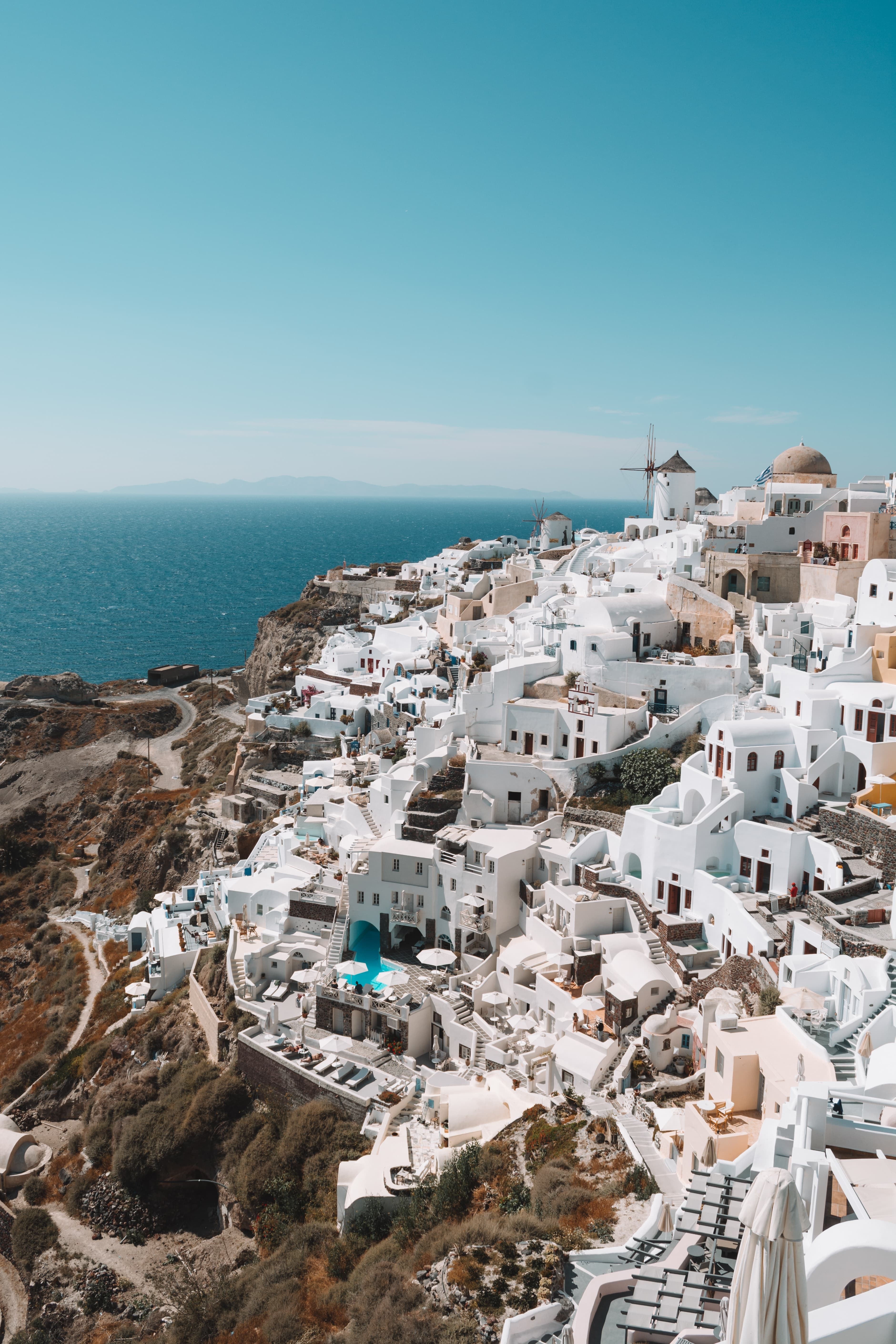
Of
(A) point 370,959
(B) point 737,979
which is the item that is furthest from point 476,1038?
(B) point 737,979

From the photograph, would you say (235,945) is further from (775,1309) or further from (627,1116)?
(775,1309)

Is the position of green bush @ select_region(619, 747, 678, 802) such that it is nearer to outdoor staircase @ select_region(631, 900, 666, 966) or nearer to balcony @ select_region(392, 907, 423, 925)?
outdoor staircase @ select_region(631, 900, 666, 966)

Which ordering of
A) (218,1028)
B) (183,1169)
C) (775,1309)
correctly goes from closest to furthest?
(775,1309), (183,1169), (218,1028)

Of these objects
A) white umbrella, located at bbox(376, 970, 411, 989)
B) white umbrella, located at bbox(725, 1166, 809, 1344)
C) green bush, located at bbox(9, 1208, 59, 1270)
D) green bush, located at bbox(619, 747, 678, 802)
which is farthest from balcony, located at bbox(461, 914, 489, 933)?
white umbrella, located at bbox(725, 1166, 809, 1344)

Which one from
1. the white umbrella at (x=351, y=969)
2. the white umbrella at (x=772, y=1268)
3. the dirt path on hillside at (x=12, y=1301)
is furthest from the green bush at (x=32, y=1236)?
the white umbrella at (x=772, y=1268)

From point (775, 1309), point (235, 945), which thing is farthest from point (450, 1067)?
point (775, 1309)

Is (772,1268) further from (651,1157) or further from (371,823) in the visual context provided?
(371,823)

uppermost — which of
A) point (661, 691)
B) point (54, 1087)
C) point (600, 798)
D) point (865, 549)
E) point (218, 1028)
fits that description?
point (865, 549)
